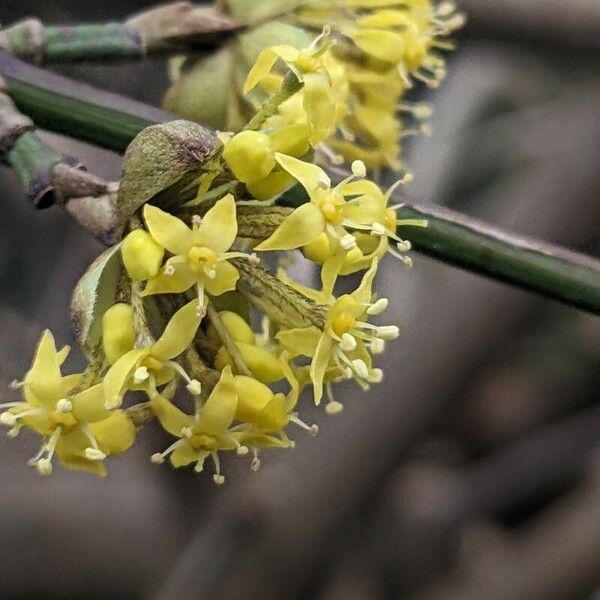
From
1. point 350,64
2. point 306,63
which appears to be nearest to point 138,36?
point 350,64

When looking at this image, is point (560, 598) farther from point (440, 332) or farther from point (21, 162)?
point (21, 162)

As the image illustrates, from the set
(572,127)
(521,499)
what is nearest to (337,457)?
(521,499)

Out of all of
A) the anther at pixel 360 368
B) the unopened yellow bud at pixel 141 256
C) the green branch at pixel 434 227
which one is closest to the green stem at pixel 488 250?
the green branch at pixel 434 227

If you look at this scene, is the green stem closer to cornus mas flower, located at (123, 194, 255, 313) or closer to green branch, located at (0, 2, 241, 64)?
cornus mas flower, located at (123, 194, 255, 313)

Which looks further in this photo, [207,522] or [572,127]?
[572,127]

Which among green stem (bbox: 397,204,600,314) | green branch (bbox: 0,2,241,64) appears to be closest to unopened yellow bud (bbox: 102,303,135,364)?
green stem (bbox: 397,204,600,314)

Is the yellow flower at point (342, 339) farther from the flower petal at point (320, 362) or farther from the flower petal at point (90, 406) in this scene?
the flower petal at point (90, 406)

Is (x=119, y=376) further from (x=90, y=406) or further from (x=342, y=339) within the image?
(x=342, y=339)
